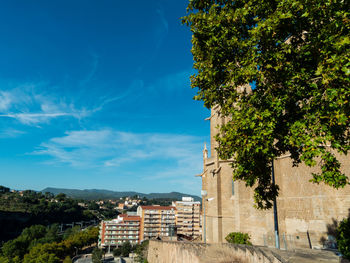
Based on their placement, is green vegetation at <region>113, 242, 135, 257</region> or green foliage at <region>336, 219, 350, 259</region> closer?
green foliage at <region>336, 219, 350, 259</region>

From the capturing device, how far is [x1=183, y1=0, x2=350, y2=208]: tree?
18.3ft

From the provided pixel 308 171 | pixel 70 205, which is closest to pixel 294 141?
pixel 308 171

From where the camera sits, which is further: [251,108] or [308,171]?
[308,171]

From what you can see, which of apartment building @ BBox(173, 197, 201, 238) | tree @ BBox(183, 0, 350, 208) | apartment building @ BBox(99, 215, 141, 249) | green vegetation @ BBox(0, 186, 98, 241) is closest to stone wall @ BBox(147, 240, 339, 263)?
tree @ BBox(183, 0, 350, 208)

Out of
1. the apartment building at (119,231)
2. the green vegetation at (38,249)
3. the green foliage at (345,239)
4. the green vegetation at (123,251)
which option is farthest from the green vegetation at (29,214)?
the green foliage at (345,239)

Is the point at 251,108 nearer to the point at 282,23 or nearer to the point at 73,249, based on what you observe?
the point at 282,23

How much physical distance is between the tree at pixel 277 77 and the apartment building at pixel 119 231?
122 metres

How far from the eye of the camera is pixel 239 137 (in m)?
6.97

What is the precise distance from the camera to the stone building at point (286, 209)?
15.1 metres

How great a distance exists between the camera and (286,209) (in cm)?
1830

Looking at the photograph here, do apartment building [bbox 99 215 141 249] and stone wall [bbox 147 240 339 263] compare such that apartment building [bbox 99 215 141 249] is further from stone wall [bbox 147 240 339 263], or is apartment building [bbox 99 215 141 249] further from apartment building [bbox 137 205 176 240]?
stone wall [bbox 147 240 339 263]

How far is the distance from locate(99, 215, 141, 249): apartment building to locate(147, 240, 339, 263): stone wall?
118m

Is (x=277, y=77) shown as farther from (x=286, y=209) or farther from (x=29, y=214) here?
(x=29, y=214)

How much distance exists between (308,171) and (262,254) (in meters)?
13.3
